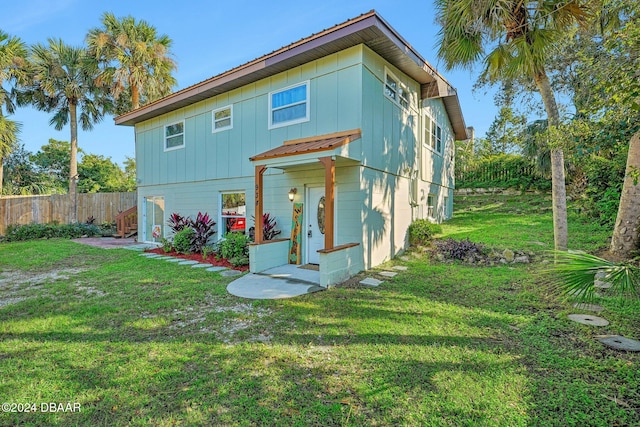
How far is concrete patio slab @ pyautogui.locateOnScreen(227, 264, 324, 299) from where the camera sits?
562 centimetres

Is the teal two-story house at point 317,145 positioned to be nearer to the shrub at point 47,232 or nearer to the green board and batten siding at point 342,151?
the green board and batten siding at point 342,151

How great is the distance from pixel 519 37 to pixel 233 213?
28.0 ft

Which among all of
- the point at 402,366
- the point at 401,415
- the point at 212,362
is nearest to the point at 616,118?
the point at 402,366

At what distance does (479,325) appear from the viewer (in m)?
4.13

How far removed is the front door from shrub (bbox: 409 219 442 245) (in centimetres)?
324

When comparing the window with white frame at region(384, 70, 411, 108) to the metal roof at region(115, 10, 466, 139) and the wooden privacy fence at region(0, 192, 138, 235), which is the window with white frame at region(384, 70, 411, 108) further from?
the wooden privacy fence at region(0, 192, 138, 235)

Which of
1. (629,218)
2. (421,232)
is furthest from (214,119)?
(629,218)

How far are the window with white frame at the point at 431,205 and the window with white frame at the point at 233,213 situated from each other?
23.4 ft

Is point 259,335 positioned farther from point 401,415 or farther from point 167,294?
point 167,294

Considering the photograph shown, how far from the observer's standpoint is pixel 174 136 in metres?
11.5

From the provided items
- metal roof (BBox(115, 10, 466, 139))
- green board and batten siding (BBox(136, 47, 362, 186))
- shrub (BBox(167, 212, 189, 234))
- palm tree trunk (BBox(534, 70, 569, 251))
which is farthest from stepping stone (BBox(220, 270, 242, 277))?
palm tree trunk (BBox(534, 70, 569, 251))

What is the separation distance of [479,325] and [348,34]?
19.4 ft

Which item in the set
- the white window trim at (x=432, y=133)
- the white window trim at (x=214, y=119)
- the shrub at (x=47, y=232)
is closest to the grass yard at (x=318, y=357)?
the white window trim at (x=214, y=119)

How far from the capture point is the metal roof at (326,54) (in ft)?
20.9
